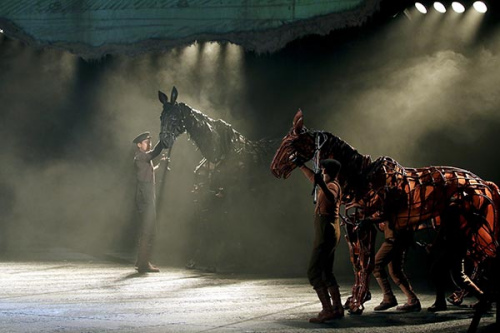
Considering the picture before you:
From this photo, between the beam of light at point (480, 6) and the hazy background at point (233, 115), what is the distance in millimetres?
258

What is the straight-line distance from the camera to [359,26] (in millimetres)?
12922

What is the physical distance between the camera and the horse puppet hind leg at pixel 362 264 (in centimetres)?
743

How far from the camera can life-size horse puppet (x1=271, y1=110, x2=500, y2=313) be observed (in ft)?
24.0

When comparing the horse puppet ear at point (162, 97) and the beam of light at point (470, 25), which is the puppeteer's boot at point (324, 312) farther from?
the beam of light at point (470, 25)

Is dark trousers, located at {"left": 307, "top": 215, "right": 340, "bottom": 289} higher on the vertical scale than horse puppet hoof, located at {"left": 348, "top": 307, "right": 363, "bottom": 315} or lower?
higher

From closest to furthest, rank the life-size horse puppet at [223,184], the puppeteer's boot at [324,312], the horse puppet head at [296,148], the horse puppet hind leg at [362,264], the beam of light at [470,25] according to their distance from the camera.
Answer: the puppeteer's boot at [324,312] < the horse puppet head at [296,148] < the horse puppet hind leg at [362,264] < the life-size horse puppet at [223,184] < the beam of light at [470,25]

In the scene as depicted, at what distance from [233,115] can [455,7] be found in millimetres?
4852

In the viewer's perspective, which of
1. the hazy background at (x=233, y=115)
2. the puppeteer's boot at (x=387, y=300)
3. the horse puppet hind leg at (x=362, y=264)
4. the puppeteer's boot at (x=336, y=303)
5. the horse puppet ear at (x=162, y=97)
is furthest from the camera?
the hazy background at (x=233, y=115)

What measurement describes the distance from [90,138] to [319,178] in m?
9.58

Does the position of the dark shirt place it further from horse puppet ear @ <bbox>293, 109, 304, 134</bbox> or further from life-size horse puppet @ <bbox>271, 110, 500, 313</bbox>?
horse puppet ear @ <bbox>293, 109, 304, 134</bbox>

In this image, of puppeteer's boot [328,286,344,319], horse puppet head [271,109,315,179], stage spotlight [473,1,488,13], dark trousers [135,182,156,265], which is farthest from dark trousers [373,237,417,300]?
stage spotlight [473,1,488,13]

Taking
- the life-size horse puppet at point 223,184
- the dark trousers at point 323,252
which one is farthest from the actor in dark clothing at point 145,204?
the dark trousers at point 323,252

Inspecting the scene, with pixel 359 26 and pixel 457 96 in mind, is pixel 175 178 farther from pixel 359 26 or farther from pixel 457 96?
pixel 457 96

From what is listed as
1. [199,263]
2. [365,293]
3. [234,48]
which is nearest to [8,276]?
[199,263]
